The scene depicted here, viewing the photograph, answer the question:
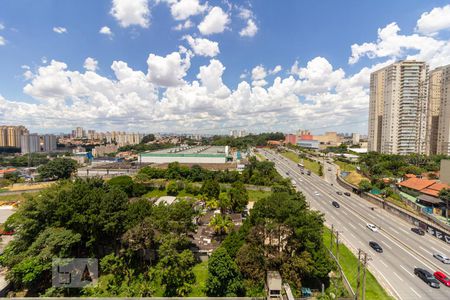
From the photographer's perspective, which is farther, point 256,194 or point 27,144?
point 27,144

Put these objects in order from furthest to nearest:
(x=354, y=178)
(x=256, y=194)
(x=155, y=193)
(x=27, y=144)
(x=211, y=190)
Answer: (x=27, y=144)
(x=354, y=178)
(x=155, y=193)
(x=256, y=194)
(x=211, y=190)

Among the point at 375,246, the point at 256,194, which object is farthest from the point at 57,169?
the point at 375,246

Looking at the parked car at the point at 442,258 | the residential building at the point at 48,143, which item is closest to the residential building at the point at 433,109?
the parked car at the point at 442,258

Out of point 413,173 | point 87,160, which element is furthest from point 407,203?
point 87,160

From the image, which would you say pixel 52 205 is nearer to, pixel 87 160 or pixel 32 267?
pixel 32 267

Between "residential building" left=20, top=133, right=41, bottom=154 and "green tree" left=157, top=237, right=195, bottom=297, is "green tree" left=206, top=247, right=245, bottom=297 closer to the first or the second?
"green tree" left=157, top=237, right=195, bottom=297

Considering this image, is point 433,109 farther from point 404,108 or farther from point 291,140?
point 291,140

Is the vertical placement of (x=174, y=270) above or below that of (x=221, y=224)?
below
